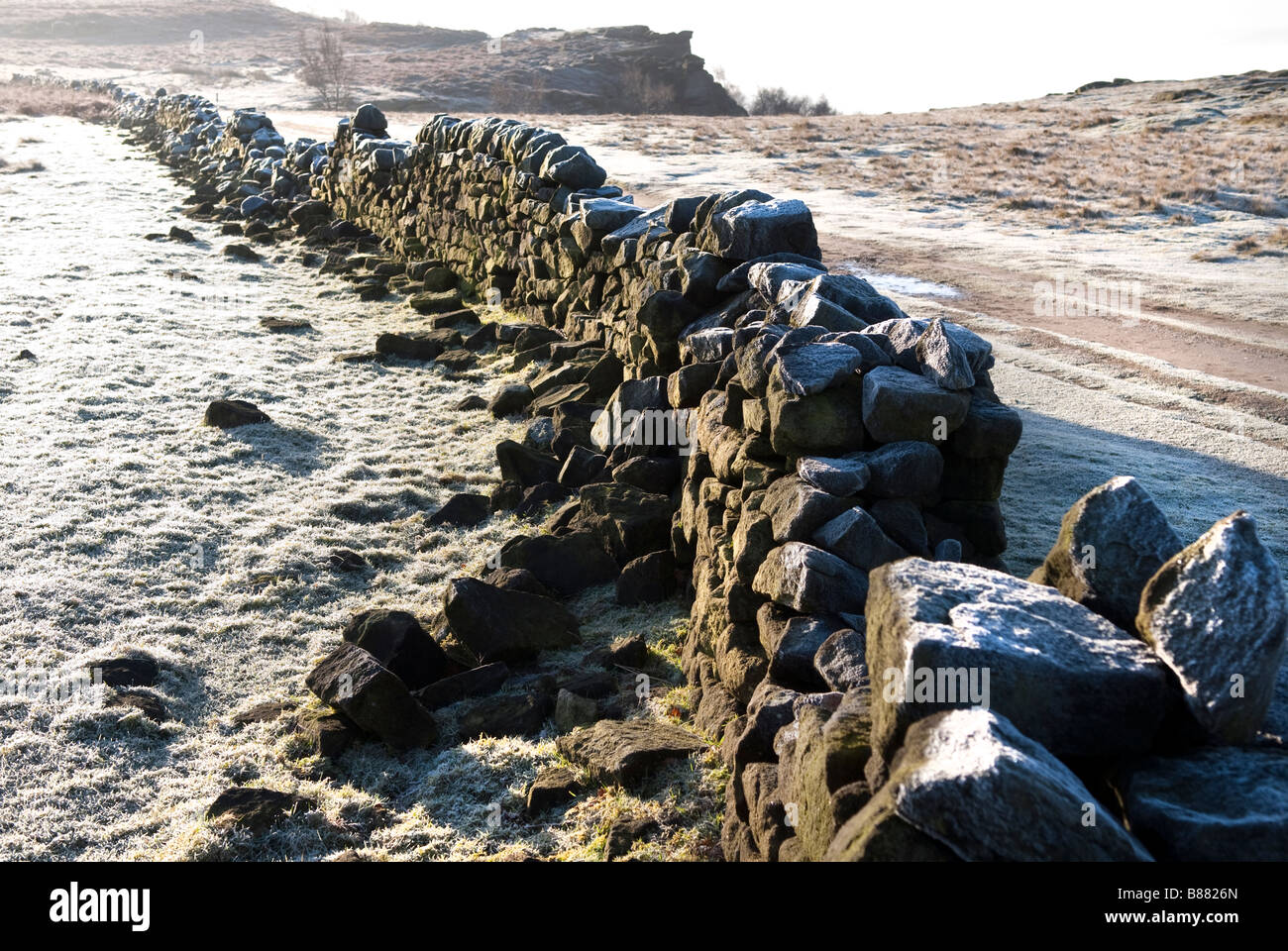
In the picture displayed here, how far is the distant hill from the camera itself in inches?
2377

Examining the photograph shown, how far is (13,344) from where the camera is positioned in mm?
10664

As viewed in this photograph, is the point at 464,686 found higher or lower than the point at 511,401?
lower

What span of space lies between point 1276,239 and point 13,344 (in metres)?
17.6

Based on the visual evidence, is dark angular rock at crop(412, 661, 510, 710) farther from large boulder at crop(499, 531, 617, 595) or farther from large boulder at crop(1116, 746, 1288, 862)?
large boulder at crop(1116, 746, 1288, 862)

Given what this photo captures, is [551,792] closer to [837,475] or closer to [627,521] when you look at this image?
[837,475]

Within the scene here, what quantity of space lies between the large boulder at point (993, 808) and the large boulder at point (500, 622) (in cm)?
339

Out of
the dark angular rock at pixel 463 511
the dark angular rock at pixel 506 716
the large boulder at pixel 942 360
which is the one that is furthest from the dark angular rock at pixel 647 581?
the large boulder at pixel 942 360

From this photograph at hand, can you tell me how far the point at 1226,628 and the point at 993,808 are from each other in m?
0.79

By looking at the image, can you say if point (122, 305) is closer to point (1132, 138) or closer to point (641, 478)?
point (641, 478)

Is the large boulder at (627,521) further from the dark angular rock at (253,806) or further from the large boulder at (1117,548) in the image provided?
the large boulder at (1117,548)

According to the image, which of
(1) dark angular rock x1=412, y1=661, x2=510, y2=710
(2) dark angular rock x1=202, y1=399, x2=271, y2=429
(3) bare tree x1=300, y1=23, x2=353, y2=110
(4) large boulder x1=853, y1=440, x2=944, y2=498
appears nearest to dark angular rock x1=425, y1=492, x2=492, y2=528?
(1) dark angular rock x1=412, y1=661, x2=510, y2=710

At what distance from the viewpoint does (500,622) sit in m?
5.34

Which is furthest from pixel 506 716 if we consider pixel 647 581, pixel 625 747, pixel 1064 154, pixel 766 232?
pixel 1064 154
